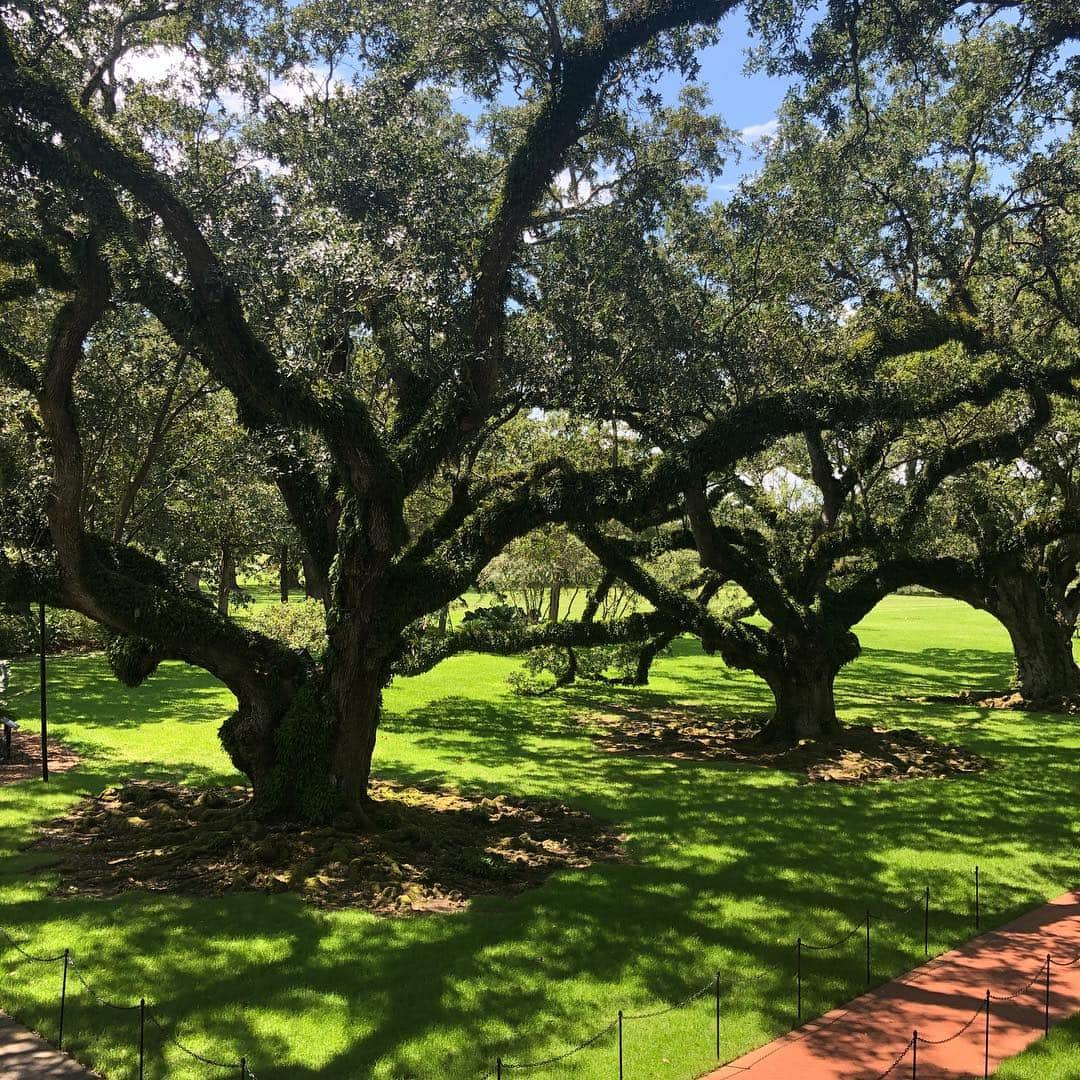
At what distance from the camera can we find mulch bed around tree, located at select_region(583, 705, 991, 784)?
53.3 ft

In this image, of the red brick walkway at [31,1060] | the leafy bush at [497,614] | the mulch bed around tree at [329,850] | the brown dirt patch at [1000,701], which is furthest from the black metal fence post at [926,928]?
the leafy bush at [497,614]

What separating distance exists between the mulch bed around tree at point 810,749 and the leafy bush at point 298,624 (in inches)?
248

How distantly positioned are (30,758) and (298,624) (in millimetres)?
5247

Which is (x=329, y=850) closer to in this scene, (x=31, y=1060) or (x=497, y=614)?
(x=31, y=1060)

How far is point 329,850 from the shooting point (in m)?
10.5

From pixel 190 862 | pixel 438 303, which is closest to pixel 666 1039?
pixel 190 862

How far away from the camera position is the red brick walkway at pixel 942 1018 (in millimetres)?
6211

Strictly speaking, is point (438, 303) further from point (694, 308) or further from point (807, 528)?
point (807, 528)

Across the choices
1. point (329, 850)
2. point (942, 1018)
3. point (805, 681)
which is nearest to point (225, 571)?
point (805, 681)

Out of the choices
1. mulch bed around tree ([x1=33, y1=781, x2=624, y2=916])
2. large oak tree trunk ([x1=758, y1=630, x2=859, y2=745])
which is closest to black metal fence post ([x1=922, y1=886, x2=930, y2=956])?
mulch bed around tree ([x1=33, y1=781, x2=624, y2=916])

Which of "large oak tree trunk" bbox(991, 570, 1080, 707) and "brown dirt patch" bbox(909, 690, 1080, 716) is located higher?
"large oak tree trunk" bbox(991, 570, 1080, 707)

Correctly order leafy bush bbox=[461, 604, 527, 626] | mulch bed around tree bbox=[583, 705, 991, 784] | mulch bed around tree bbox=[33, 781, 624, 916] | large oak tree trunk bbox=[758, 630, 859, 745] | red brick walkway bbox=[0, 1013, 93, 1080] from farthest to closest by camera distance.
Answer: leafy bush bbox=[461, 604, 527, 626]
large oak tree trunk bbox=[758, 630, 859, 745]
mulch bed around tree bbox=[583, 705, 991, 784]
mulch bed around tree bbox=[33, 781, 624, 916]
red brick walkway bbox=[0, 1013, 93, 1080]

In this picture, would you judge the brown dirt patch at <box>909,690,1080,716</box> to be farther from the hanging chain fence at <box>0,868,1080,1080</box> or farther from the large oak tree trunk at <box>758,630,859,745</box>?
the hanging chain fence at <box>0,868,1080,1080</box>

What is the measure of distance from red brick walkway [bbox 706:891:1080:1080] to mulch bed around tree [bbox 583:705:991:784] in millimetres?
7267
